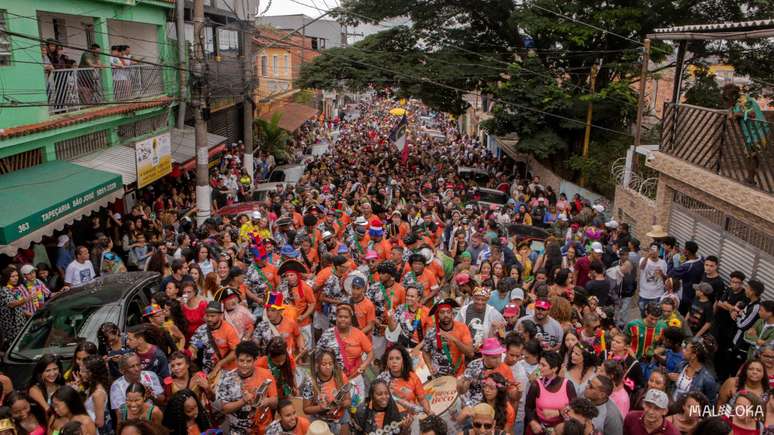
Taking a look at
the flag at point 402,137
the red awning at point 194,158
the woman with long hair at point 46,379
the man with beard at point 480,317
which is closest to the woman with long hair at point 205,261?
the woman with long hair at point 46,379

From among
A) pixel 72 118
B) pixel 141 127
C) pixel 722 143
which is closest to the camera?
pixel 722 143

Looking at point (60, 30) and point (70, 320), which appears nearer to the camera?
Result: point (70, 320)

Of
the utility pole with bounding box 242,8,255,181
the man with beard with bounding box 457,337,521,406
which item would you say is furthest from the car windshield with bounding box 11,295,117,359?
the utility pole with bounding box 242,8,255,181

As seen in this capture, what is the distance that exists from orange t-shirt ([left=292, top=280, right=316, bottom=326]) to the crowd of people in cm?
3

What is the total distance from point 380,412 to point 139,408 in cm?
183

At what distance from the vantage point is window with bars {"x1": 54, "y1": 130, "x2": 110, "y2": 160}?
14.3 meters

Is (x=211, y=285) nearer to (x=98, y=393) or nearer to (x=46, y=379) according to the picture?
(x=46, y=379)

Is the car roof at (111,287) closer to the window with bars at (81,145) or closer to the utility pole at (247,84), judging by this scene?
the window with bars at (81,145)

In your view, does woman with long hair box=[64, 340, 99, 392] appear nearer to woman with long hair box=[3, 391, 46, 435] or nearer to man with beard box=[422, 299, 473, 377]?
woman with long hair box=[3, 391, 46, 435]

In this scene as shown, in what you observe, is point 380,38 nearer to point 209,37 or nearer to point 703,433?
point 209,37

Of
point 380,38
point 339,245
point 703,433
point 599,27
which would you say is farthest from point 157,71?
point 703,433

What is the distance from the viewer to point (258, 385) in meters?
5.67

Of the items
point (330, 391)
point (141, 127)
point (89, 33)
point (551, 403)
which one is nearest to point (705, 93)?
point (141, 127)

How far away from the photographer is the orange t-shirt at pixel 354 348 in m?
6.51
